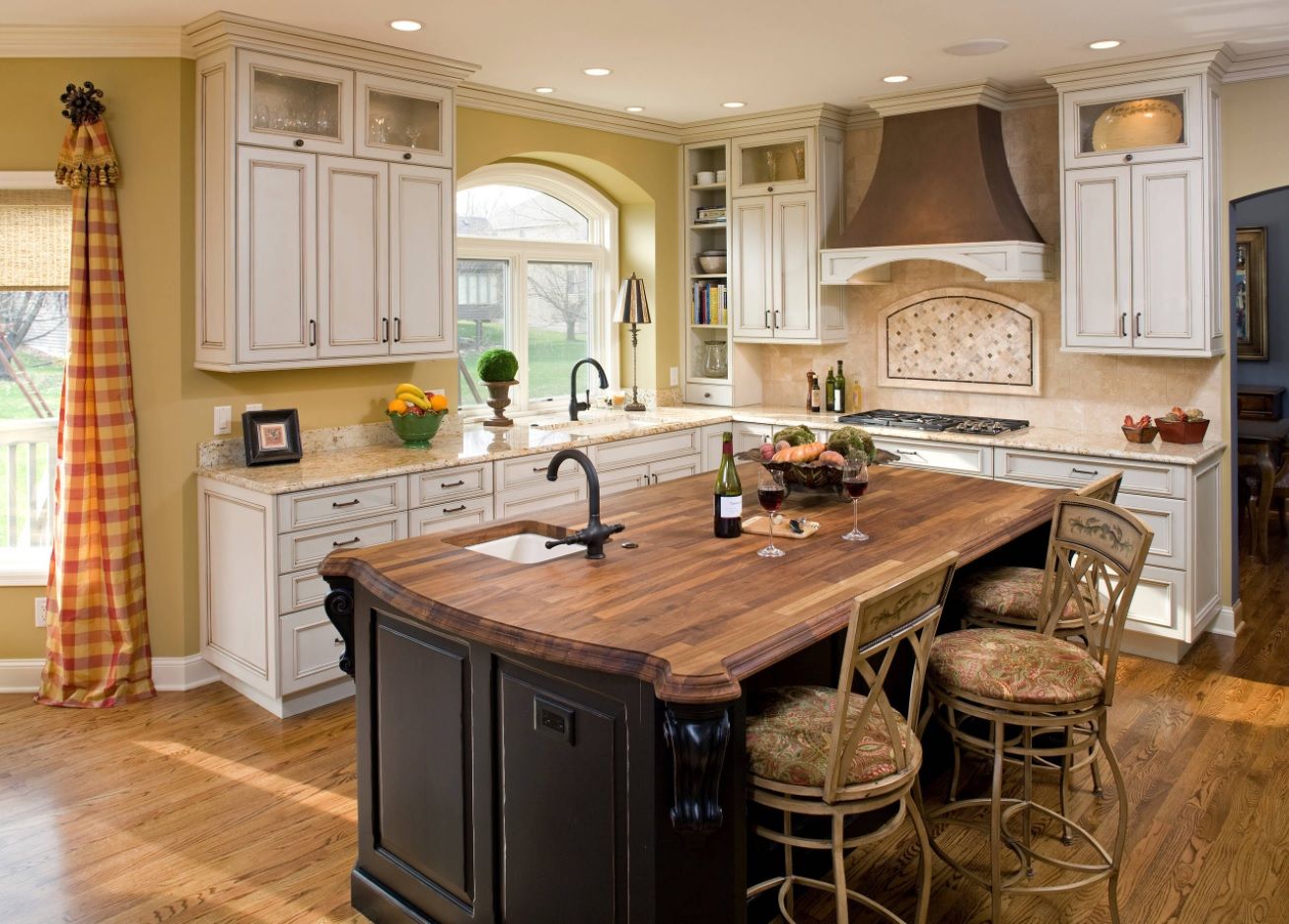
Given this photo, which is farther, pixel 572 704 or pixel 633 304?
pixel 633 304

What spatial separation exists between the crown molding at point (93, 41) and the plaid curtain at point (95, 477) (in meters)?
0.31

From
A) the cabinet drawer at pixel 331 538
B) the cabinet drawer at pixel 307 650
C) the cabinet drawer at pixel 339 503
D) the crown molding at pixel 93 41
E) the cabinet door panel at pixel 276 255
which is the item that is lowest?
the cabinet drawer at pixel 307 650

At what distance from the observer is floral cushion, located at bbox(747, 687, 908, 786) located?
2178 mm

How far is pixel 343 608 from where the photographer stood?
2707 mm

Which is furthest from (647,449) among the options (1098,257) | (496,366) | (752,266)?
(1098,257)

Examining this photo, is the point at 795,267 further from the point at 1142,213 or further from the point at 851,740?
the point at 851,740

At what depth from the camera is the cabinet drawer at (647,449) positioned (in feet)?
17.3

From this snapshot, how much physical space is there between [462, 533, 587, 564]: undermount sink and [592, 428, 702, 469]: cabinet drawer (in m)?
2.10

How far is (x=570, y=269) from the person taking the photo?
6316 mm

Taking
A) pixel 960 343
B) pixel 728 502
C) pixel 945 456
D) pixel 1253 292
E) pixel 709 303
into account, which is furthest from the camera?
pixel 1253 292

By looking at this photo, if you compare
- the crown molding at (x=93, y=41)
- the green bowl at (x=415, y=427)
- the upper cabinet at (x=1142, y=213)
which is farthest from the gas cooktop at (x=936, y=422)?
the crown molding at (x=93, y=41)

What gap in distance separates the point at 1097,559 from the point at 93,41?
4.04 metres

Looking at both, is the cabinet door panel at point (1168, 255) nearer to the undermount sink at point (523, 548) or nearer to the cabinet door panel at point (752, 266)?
the cabinet door panel at point (752, 266)

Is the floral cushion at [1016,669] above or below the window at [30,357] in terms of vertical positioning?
below
